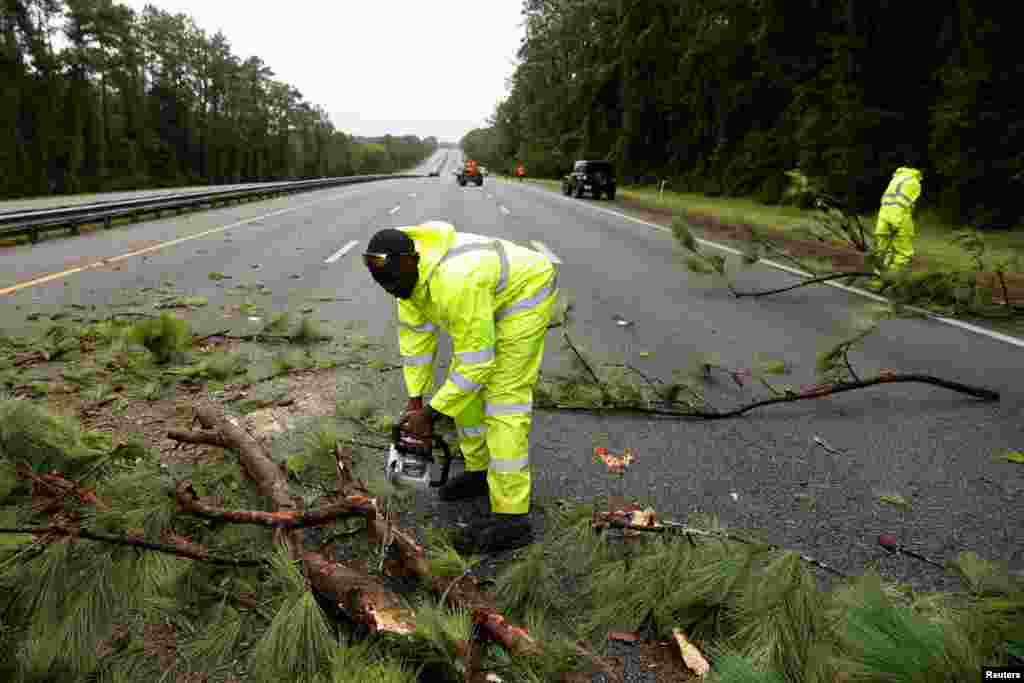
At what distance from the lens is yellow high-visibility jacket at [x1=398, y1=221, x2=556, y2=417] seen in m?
2.61

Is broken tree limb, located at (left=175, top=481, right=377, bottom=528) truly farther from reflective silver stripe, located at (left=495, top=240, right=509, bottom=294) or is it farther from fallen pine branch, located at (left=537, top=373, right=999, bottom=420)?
fallen pine branch, located at (left=537, top=373, right=999, bottom=420)

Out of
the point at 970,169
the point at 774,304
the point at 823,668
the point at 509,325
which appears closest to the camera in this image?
the point at 823,668

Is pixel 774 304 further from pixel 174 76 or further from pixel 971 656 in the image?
pixel 174 76

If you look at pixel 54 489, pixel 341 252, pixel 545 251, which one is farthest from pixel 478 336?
pixel 341 252

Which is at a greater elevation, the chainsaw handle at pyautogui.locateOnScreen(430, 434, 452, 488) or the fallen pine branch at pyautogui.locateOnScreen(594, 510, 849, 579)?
the chainsaw handle at pyautogui.locateOnScreen(430, 434, 452, 488)

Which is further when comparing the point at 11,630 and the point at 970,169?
the point at 970,169

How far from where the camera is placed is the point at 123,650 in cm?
203

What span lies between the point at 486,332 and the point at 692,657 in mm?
1392

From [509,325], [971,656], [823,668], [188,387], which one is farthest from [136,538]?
[188,387]

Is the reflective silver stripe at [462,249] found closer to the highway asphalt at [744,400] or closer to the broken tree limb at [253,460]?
the broken tree limb at [253,460]

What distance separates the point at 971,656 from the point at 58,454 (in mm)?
3025

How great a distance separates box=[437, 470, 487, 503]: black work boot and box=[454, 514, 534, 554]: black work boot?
1.14 ft

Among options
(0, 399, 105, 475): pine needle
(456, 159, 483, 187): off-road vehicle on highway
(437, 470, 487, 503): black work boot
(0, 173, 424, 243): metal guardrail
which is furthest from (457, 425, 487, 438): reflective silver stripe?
(456, 159, 483, 187): off-road vehicle on highway

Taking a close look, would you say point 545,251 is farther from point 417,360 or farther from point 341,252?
point 417,360
